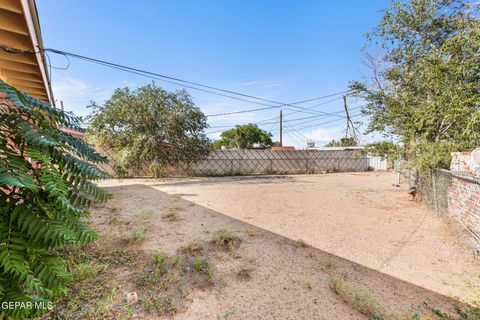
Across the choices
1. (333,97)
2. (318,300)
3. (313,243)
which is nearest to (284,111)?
(333,97)

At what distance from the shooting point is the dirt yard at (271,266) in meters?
2.01

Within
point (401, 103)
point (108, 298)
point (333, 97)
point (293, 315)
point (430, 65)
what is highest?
point (333, 97)

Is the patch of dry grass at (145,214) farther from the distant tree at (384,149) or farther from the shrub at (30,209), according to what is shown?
the distant tree at (384,149)

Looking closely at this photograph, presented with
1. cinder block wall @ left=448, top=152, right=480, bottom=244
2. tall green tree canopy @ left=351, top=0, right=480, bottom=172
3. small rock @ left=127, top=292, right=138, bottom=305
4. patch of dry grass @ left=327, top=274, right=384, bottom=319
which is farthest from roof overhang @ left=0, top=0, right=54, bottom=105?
tall green tree canopy @ left=351, top=0, right=480, bottom=172

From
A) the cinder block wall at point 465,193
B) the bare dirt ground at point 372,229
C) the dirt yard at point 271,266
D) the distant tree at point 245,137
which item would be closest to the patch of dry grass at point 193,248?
the dirt yard at point 271,266

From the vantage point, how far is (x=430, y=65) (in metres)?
4.90

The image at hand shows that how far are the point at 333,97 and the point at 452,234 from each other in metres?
13.4

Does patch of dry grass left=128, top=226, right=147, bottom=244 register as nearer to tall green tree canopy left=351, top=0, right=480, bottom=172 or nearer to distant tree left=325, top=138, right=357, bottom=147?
tall green tree canopy left=351, top=0, right=480, bottom=172

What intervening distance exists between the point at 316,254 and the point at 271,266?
0.79m

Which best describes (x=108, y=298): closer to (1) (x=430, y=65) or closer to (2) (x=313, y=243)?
(2) (x=313, y=243)

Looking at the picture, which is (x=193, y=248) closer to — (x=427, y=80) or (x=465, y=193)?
(x=465, y=193)

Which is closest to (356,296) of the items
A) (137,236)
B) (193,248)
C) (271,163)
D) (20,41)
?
(193,248)

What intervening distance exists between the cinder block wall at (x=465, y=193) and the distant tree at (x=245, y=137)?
20416 millimetres

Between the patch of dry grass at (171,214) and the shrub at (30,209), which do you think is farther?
the patch of dry grass at (171,214)
